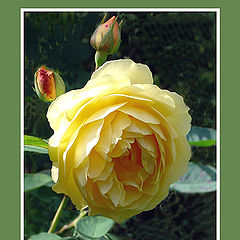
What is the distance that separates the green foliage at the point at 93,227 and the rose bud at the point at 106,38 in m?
0.34

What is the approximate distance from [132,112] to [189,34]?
97 centimetres

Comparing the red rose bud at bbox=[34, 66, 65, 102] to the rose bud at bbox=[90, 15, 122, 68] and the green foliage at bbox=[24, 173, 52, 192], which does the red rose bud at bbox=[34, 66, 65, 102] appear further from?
the green foliage at bbox=[24, 173, 52, 192]

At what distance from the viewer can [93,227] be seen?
84 centimetres

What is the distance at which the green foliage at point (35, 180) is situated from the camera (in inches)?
40.1

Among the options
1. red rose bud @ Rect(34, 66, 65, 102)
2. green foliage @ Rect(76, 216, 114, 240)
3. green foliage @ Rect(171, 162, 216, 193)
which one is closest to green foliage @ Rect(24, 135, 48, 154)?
red rose bud @ Rect(34, 66, 65, 102)

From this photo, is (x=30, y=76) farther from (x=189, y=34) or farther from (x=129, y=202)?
(x=189, y=34)

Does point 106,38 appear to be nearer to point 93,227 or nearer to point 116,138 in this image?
point 116,138

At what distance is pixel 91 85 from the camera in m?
0.65

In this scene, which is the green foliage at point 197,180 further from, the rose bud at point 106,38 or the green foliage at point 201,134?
the rose bud at point 106,38

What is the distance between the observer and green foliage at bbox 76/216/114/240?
0.81 meters

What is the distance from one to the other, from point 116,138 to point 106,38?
0.23 m

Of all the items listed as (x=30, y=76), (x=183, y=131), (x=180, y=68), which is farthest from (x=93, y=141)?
(x=180, y=68)

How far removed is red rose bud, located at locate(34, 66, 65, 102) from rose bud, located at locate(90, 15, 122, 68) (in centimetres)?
10

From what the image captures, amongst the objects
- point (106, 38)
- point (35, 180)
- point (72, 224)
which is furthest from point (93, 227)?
point (106, 38)
